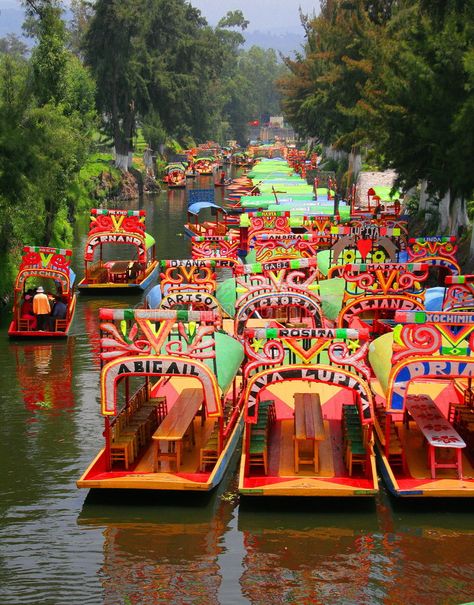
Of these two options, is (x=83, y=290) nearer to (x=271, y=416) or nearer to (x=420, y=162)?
(x=420, y=162)

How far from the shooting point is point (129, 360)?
17.9 m

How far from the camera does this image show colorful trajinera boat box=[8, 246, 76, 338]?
32000mm

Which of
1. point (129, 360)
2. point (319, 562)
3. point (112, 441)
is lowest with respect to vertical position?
point (319, 562)

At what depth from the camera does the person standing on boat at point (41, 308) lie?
31869 mm

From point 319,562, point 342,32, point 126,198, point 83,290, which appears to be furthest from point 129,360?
point 126,198

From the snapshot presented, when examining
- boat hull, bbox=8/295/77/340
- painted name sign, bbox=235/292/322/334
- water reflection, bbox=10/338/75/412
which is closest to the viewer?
painted name sign, bbox=235/292/322/334

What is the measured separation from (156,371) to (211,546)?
336 cm

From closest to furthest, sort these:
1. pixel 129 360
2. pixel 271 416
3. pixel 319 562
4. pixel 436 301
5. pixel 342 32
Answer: pixel 319 562
pixel 129 360
pixel 271 416
pixel 436 301
pixel 342 32

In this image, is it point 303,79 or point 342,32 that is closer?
point 342,32

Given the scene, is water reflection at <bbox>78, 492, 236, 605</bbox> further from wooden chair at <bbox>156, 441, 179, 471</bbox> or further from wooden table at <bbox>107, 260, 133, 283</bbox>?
wooden table at <bbox>107, 260, 133, 283</bbox>

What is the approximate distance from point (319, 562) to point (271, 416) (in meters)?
5.44

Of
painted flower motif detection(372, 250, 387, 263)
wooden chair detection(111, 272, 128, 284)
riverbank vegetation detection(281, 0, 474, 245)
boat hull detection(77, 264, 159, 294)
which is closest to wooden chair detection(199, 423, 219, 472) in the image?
painted flower motif detection(372, 250, 387, 263)

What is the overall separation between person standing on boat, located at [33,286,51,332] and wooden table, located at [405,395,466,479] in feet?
50.5

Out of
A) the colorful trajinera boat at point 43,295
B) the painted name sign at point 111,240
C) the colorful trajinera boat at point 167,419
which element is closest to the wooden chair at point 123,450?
the colorful trajinera boat at point 167,419
